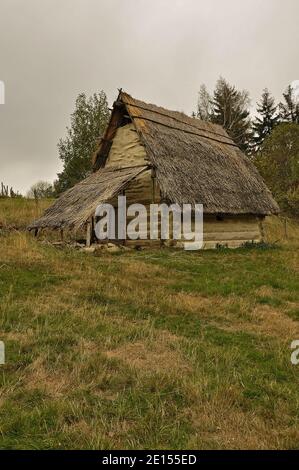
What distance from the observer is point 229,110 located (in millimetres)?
39062

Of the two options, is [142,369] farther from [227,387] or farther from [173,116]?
[173,116]

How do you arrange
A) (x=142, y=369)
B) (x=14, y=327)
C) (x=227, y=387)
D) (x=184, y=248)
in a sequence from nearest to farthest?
(x=227, y=387), (x=142, y=369), (x=14, y=327), (x=184, y=248)

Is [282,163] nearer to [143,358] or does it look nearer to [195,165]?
[195,165]

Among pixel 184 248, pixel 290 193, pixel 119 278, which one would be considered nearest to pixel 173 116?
pixel 184 248

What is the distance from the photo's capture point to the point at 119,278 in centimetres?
960

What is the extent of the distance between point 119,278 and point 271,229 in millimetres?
18587

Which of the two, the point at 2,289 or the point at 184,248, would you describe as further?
the point at 184,248

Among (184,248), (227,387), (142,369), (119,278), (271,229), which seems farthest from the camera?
(271,229)

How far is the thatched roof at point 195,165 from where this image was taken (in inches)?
636

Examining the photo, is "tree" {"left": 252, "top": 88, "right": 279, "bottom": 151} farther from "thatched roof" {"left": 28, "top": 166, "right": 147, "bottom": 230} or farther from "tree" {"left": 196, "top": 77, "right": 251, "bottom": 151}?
"thatched roof" {"left": 28, "top": 166, "right": 147, "bottom": 230}

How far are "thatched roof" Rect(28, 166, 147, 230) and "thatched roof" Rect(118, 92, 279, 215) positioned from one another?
1.32 meters

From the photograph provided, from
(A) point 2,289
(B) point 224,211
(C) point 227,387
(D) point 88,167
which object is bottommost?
(C) point 227,387

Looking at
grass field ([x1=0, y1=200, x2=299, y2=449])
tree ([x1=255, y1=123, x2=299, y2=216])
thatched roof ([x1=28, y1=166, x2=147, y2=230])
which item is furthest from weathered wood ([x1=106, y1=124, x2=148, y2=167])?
tree ([x1=255, y1=123, x2=299, y2=216])

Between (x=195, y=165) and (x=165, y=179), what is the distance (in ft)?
9.08
